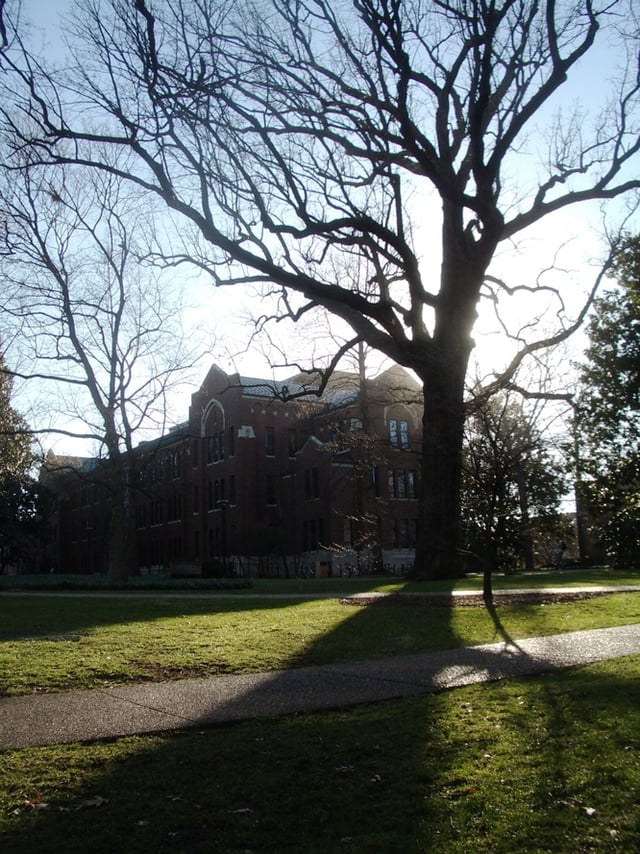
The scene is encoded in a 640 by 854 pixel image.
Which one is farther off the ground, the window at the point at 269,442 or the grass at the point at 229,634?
the window at the point at 269,442

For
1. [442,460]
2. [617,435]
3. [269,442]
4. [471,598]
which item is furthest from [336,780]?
[269,442]

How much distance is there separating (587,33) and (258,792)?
16.6m

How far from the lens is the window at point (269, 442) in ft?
184

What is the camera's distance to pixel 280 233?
59.7 ft

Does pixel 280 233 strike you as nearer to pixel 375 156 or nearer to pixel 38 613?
pixel 375 156

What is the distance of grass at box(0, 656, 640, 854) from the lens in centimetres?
389

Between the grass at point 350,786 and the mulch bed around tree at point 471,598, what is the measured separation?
837 centimetres

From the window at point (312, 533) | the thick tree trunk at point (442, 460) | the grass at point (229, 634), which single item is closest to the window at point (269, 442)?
the window at point (312, 533)

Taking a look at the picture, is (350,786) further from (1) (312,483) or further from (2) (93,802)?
(1) (312,483)

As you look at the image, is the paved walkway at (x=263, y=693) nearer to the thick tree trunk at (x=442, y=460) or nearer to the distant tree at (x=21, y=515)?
the thick tree trunk at (x=442, y=460)

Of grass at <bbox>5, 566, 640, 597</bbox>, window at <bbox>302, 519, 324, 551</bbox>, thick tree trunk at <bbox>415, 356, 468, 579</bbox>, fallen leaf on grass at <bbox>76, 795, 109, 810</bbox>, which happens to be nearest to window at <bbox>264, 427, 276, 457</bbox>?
window at <bbox>302, 519, 324, 551</bbox>

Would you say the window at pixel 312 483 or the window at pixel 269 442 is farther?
the window at pixel 269 442

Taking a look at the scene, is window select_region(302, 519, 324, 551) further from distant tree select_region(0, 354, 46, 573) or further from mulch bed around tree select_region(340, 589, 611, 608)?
mulch bed around tree select_region(340, 589, 611, 608)

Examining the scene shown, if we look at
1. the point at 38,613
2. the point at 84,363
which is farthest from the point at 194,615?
the point at 84,363
